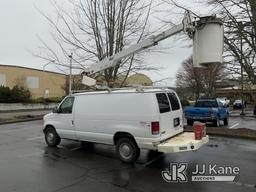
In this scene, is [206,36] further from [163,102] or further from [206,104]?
[206,104]

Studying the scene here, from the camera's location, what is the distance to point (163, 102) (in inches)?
346

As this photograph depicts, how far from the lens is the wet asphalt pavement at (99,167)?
21.5 ft

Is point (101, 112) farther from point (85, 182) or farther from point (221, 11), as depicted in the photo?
point (221, 11)

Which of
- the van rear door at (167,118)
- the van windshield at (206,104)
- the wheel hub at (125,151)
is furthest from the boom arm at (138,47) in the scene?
the van windshield at (206,104)

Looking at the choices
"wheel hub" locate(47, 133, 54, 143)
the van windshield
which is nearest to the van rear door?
"wheel hub" locate(47, 133, 54, 143)

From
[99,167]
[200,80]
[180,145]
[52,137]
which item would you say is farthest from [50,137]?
[200,80]

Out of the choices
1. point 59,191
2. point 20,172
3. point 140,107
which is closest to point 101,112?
point 140,107

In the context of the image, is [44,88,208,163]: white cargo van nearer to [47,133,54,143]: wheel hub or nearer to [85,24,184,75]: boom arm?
[47,133,54,143]: wheel hub

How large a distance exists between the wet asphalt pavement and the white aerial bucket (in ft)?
9.34

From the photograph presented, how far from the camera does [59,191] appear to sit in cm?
621

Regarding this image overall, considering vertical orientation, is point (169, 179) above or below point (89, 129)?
below

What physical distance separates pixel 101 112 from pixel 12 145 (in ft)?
14.3

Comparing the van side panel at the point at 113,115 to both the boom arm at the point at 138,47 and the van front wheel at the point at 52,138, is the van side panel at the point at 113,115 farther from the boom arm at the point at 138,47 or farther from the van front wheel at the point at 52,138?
the boom arm at the point at 138,47

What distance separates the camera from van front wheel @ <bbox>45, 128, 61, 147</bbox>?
11102 mm
